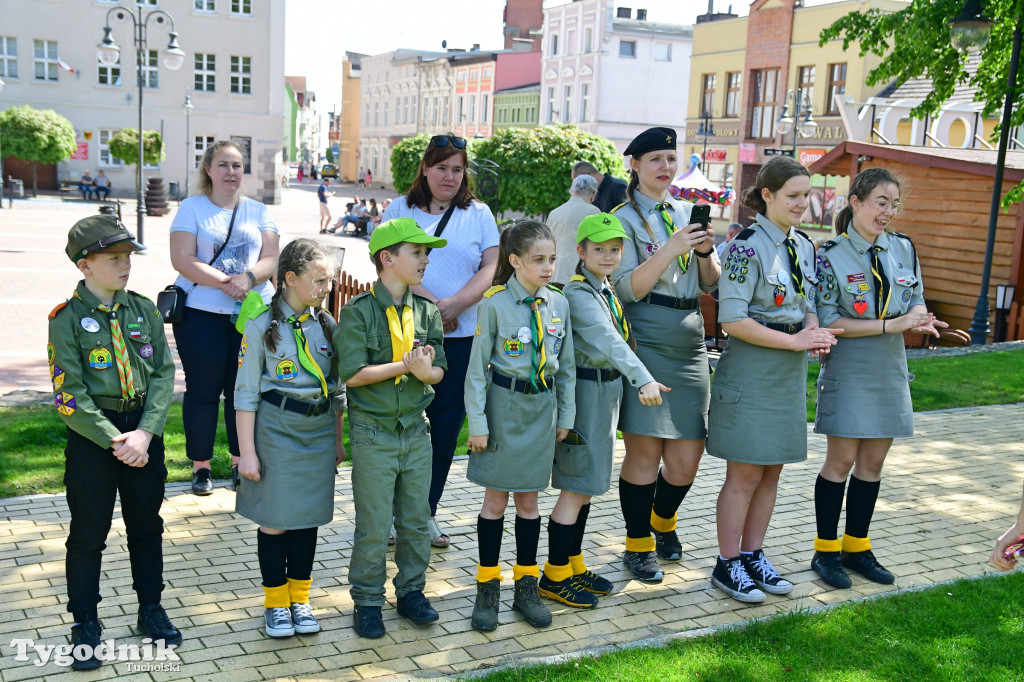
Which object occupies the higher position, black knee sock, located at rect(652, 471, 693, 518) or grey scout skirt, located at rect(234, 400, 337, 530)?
grey scout skirt, located at rect(234, 400, 337, 530)

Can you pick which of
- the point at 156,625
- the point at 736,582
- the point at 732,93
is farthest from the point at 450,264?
the point at 732,93

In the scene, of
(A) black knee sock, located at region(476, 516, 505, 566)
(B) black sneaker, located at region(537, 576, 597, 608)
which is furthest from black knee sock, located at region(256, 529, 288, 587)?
(B) black sneaker, located at region(537, 576, 597, 608)

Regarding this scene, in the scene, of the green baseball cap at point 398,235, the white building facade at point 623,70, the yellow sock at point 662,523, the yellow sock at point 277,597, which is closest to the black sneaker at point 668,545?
the yellow sock at point 662,523

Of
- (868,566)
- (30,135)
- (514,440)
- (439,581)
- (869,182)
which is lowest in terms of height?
(439,581)

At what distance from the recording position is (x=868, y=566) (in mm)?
5055

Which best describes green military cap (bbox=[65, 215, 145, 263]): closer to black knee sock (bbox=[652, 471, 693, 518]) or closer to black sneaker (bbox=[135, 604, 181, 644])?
black sneaker (bbox=[135, 604, 181, 644])

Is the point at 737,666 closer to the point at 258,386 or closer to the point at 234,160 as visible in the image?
the point at 258,386

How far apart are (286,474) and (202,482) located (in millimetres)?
2182

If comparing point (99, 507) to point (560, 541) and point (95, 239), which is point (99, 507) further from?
point (560, 541)

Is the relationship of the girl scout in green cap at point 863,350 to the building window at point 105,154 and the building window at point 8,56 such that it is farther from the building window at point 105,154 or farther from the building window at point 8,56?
the building window at point 8,56

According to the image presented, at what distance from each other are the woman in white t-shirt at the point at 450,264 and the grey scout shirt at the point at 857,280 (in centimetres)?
173

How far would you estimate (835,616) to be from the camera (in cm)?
448

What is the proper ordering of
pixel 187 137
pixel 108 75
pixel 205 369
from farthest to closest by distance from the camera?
pixel 108 75 → pixel 187 137 → pixel 205 369

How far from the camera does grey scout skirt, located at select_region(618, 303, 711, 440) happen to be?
4.69m
